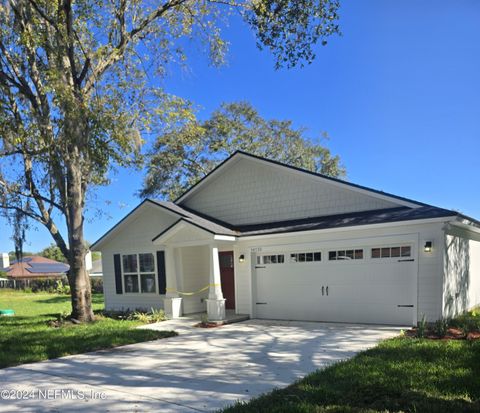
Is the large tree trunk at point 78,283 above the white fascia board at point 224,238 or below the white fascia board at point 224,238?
below

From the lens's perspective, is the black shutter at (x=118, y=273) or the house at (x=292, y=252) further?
the black shutter at (x=118, y=273)

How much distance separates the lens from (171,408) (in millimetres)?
4895

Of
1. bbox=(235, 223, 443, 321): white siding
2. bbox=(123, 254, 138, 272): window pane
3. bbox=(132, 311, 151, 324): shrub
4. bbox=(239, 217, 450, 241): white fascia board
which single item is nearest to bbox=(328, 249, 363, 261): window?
bbox=(235, 223, 443, 321): white siding

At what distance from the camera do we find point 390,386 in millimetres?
4988

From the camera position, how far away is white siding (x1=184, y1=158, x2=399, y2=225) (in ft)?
40.0

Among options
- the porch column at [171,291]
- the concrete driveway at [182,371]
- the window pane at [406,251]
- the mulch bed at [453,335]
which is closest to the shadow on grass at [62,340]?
the concrete driveway at [182,371]

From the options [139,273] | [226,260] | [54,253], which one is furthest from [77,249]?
[54,253]

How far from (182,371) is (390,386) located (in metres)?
3.36

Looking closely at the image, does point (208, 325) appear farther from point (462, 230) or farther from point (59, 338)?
point (462, 230)

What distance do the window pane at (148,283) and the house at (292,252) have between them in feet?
0.13

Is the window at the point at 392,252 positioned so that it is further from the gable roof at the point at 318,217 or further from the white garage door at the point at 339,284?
the gable roof at the point at 318,217

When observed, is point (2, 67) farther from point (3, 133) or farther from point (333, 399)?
point (333, 399)

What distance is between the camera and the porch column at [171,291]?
1359 centimetres

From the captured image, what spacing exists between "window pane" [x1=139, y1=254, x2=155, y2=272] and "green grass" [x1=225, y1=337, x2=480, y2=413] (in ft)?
32.7
